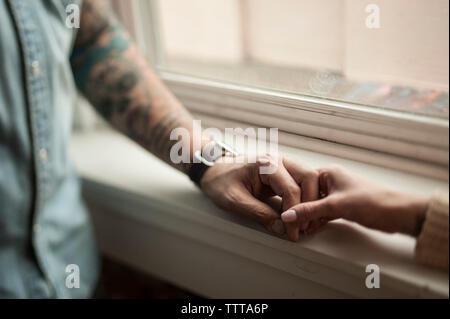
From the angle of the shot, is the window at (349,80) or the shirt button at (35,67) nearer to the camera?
the window at (349,80)

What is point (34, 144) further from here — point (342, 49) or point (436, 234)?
point (436, 234)

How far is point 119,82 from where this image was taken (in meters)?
0.90

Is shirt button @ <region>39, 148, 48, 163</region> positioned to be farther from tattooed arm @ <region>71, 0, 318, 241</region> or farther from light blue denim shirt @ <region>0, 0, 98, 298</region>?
tattooed arm @ <region>71, 0, 318, 241</region>

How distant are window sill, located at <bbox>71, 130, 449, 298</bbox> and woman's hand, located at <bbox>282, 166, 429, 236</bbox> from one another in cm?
2

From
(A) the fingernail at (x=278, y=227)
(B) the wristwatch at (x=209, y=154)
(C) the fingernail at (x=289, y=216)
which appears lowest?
(A) the fingernail at (x=278, y=227)

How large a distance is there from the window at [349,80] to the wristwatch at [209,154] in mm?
42

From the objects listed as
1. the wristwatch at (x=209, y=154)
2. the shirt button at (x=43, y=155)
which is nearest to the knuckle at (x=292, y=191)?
the wristwatch at (x=209, y=154)

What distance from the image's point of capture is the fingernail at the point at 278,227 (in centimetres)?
69

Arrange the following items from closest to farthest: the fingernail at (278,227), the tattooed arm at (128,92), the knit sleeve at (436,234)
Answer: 1. the knit sleeve at (436,234)
2. the fingernail at (278,227)
3. the tattooed arm at (128,92)

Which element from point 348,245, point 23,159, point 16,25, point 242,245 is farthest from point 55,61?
point 348,245

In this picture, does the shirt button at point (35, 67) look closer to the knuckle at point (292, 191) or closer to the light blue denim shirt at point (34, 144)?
the light blue denim shirt at point (34, 144)

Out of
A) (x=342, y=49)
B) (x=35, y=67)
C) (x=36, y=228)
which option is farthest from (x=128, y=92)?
(x=342, y=49)

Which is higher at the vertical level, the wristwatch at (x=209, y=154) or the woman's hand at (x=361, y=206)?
the wristwatch at (x=209, y=154)

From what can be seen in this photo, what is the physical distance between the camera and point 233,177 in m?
0.73
